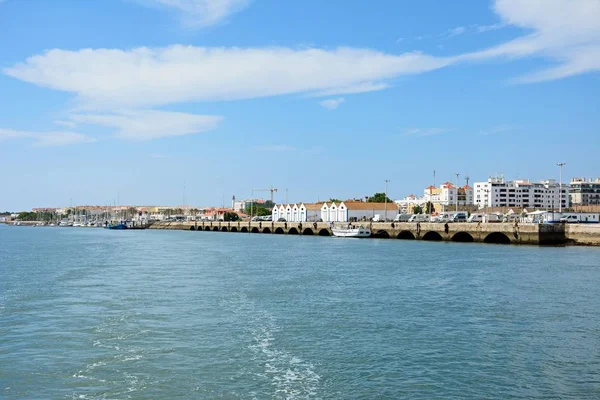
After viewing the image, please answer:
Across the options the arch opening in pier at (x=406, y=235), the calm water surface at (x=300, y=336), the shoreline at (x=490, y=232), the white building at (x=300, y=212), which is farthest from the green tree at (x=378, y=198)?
the calm water surface at (x=300, y=336)

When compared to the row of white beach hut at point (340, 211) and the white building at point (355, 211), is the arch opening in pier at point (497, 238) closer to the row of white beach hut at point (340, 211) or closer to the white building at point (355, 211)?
the row of white beach hut at point (340, 211)

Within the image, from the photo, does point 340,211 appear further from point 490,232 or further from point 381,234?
point 490,232

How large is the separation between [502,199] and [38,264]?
518ft

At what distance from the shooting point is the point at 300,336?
19438mm

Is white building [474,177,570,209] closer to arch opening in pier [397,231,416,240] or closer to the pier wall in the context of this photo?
arch opening in pier [397,231,416,240]

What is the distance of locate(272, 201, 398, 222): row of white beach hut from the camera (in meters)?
132

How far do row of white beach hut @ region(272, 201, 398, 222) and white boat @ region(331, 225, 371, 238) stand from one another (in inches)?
977

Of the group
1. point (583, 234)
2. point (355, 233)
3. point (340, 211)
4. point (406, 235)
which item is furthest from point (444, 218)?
point (583, 234)

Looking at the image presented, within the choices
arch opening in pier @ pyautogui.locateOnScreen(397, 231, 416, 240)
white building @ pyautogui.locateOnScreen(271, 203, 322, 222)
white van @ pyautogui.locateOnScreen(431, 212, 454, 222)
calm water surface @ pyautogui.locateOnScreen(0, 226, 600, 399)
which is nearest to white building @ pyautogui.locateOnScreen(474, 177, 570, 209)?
white building @ pyautogui.locateOnScreen(271, 203, 322, 222)

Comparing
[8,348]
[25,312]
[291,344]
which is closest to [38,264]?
[25,312]

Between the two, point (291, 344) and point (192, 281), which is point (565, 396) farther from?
point (192, 281)

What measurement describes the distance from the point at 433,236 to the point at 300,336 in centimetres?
6425

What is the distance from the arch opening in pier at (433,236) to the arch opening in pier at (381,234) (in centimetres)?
1043

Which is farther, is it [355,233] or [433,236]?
Answer: [355,233]
